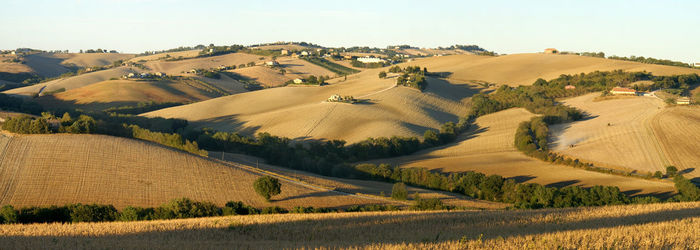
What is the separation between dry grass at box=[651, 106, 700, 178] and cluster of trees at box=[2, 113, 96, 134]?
68372 millimetres

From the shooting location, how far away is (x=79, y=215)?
3728cm

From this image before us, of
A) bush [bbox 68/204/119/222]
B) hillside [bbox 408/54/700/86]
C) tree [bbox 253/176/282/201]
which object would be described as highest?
hillside [bbox 408/54/700/86]

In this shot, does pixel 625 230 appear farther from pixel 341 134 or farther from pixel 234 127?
pixel 234 127

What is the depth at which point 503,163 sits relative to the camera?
7444cm

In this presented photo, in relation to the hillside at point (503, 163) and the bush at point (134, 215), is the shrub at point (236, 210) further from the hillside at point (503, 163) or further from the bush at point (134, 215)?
the hillside at point (503, 163)

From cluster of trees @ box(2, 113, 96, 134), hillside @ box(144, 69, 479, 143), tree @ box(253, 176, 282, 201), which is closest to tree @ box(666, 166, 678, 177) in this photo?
hillside @ box(144, 69, 479, 143)

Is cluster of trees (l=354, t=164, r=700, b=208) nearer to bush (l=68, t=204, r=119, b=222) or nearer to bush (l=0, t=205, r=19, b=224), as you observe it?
bush (l=68, t=204, r=119, b=222)

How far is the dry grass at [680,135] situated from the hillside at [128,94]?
11590cm

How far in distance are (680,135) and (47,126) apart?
81494 mm

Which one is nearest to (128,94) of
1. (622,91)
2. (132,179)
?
(132,179)

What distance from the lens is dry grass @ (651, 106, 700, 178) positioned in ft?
222

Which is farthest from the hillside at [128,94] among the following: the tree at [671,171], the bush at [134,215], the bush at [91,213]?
the tree at [671,171]

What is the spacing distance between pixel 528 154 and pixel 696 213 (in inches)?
1901

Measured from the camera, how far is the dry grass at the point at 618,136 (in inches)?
2781
